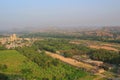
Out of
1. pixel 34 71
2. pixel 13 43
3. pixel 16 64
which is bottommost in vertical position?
pixel 34 71

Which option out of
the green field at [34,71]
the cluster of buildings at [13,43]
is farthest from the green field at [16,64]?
the cluster of buildings at [13,43]

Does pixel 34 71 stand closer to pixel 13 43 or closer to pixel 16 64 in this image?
pixel 16 64

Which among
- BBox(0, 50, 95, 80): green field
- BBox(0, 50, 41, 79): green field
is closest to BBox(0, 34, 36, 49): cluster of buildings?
BBox(0, 50, 41, 79): green field

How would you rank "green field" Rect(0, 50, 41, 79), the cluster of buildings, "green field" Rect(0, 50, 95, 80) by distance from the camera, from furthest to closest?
the cluster of buildings < "green field" Rect(0, 50, 41, 79) < "green field" Rect(0, 50, 95, 80)

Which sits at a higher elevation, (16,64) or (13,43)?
(13,43)

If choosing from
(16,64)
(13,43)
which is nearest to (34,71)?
(16,64)

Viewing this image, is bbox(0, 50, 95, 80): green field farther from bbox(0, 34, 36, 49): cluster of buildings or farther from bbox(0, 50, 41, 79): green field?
bbox(0, 34, 36, 49): cluster of buildings

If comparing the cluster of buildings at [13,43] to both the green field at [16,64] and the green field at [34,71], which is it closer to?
the green field at [16,64]

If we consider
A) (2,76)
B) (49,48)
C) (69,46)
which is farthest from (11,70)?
(69,46)

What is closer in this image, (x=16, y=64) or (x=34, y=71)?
(x=34, y=71)

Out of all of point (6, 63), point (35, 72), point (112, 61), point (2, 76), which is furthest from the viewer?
point (112, 61)

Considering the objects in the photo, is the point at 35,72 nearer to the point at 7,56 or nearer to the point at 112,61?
the point at 7,56
